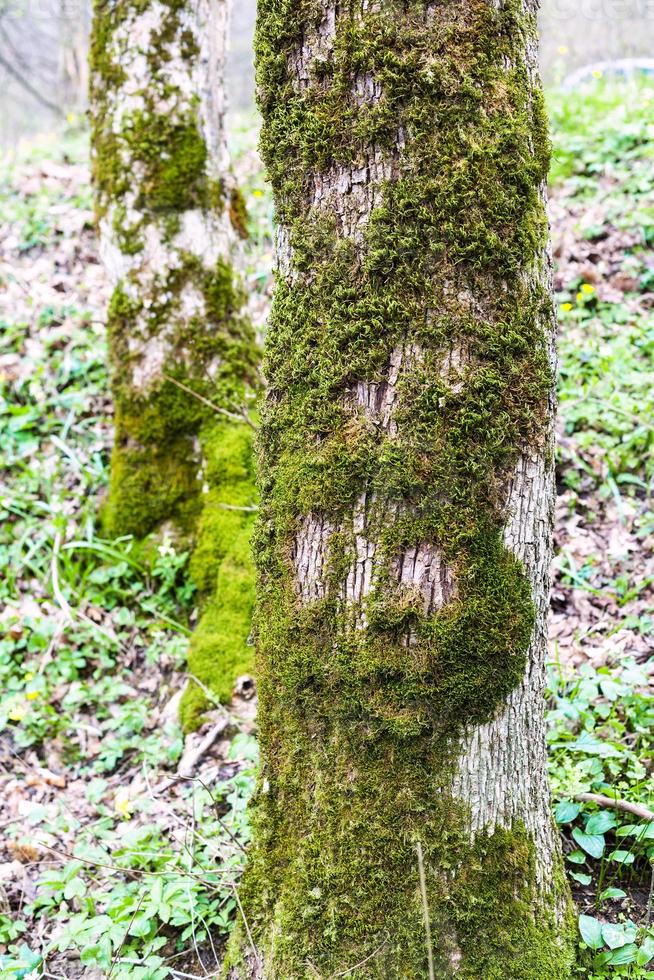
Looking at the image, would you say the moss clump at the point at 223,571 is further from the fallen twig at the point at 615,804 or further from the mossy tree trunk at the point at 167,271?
the fallen twig at the point at 615,804

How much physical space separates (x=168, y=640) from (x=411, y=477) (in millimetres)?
2702

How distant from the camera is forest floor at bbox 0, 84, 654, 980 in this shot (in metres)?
2.39

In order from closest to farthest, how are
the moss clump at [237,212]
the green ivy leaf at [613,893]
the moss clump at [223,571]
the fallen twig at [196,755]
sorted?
the green ivy leaf at [613,893]
the fallen twig at [196,755]
the moss clump at [223,571]
the moss clump at [237,212]

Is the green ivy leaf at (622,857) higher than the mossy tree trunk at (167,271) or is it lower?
lower

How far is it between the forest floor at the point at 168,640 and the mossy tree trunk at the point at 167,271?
0.51 metres

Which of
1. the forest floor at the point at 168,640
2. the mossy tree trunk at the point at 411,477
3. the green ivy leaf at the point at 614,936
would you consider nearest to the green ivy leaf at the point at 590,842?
the forest floor at the point at 168,640

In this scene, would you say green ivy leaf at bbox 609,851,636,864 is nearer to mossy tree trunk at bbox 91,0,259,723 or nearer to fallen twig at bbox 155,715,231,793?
fallen twig at bbox 155,715,231,793

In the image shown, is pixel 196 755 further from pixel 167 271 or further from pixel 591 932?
pixel 167 271

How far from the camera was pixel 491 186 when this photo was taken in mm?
1698

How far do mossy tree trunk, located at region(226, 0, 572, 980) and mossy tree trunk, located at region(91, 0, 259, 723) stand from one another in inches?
95.6

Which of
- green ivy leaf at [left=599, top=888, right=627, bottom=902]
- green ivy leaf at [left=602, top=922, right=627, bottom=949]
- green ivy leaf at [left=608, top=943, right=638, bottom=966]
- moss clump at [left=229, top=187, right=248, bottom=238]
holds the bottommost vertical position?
green ivy leaf at [left=608, top=943, right=638, bottom=966]

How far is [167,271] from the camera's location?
430 cm

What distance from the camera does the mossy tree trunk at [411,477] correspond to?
1.70 metres

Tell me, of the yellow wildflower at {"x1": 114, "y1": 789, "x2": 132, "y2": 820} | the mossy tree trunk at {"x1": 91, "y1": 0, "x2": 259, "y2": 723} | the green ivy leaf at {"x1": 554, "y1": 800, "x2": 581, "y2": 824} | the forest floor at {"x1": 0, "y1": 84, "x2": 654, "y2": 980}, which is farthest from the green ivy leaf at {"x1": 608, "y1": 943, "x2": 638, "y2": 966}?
the mossy tree trunk at {"x1": 91, "y1": 0, "x2": 259, "y2": 723}
